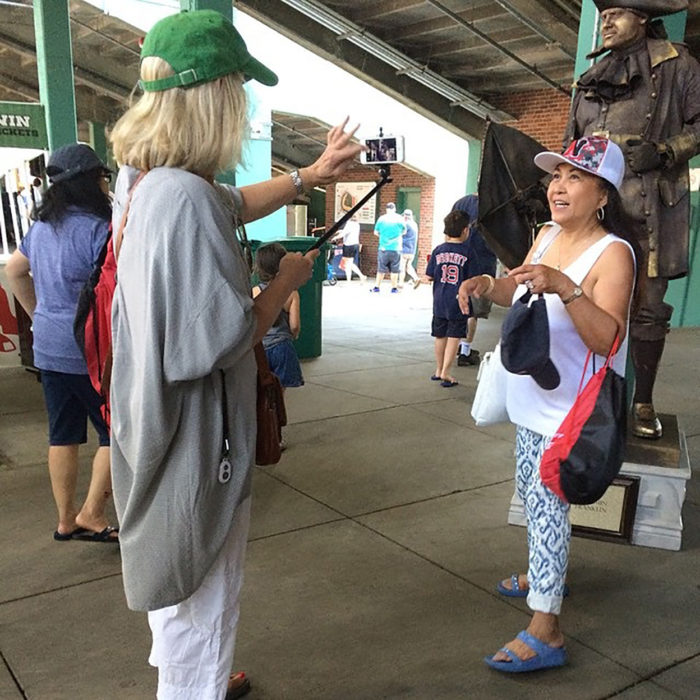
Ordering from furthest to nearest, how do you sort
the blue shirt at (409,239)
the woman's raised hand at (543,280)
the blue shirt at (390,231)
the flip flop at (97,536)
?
1. the blue shirt at (409,239)
2. the blue shirt at (390,231)
3. the flip flop at (97,536)
4. the woman's raised hand at (543,280)

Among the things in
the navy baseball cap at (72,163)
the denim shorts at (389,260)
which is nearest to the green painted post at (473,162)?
the denim shorts at (389,260)

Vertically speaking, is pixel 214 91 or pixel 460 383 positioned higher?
pixel 214 91

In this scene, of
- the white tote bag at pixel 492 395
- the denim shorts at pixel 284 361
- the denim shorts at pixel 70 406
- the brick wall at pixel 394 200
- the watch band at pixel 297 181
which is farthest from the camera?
the brick wall at pixel 394 200

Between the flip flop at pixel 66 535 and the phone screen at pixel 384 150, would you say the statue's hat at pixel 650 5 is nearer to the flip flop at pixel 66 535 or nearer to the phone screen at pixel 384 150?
the phone screen at pixel 384 150

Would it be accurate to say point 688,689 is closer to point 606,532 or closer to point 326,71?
point 606,532

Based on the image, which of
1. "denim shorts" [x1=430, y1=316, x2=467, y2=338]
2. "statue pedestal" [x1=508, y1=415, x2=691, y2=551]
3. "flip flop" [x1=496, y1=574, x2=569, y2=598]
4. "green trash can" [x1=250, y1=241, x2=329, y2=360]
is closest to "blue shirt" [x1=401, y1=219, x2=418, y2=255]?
"green trash can" [x1=250, y1=241, x2=329, y2=360]

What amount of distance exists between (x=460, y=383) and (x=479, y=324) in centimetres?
411

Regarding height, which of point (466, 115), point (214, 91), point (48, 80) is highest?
point (466, 115)

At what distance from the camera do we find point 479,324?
10.1 meters

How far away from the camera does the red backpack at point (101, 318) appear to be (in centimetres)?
158

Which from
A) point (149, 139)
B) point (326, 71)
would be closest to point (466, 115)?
point (326, 71)

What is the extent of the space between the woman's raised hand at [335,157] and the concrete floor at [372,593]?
1.55 m

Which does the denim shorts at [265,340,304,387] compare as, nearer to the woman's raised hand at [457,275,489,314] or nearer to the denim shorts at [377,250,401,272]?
the woman's raised hand at [457,275,489,314]

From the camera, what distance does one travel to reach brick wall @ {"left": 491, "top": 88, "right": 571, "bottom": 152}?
12.9 meters
